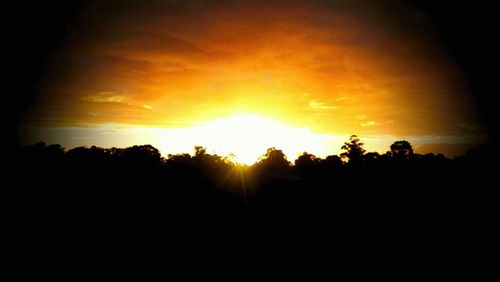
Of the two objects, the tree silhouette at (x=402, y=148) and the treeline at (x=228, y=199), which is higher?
the tree silhouette at (x=402, y=148)

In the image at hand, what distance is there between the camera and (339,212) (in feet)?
52.3

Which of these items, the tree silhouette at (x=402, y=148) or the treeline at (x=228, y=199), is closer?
the treeline at (x=228, y=199)

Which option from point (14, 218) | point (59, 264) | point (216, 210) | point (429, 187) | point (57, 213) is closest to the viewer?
point (59, 264)

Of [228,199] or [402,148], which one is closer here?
[228,199]

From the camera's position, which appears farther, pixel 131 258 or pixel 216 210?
pixel 216 210

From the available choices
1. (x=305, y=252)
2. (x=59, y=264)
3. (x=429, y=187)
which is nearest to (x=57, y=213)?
(x=59, y=264)

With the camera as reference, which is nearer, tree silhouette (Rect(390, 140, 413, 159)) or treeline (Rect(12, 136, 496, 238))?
treeline (Rect(12, 136, 496, 238))

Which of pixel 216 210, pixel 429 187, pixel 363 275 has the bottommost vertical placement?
pixel 363 275

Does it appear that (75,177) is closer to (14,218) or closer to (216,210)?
(14,218)

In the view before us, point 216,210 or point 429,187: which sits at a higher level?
Answer: point 429,187

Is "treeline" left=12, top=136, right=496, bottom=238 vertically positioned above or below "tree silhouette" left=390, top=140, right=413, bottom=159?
below

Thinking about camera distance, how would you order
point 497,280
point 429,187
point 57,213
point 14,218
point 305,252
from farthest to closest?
point 429,187 < point 57,213 < point 14,218 < point 305,252 < point 497,280

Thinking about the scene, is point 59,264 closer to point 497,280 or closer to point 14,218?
point 14,218

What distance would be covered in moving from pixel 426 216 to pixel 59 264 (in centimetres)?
1702
